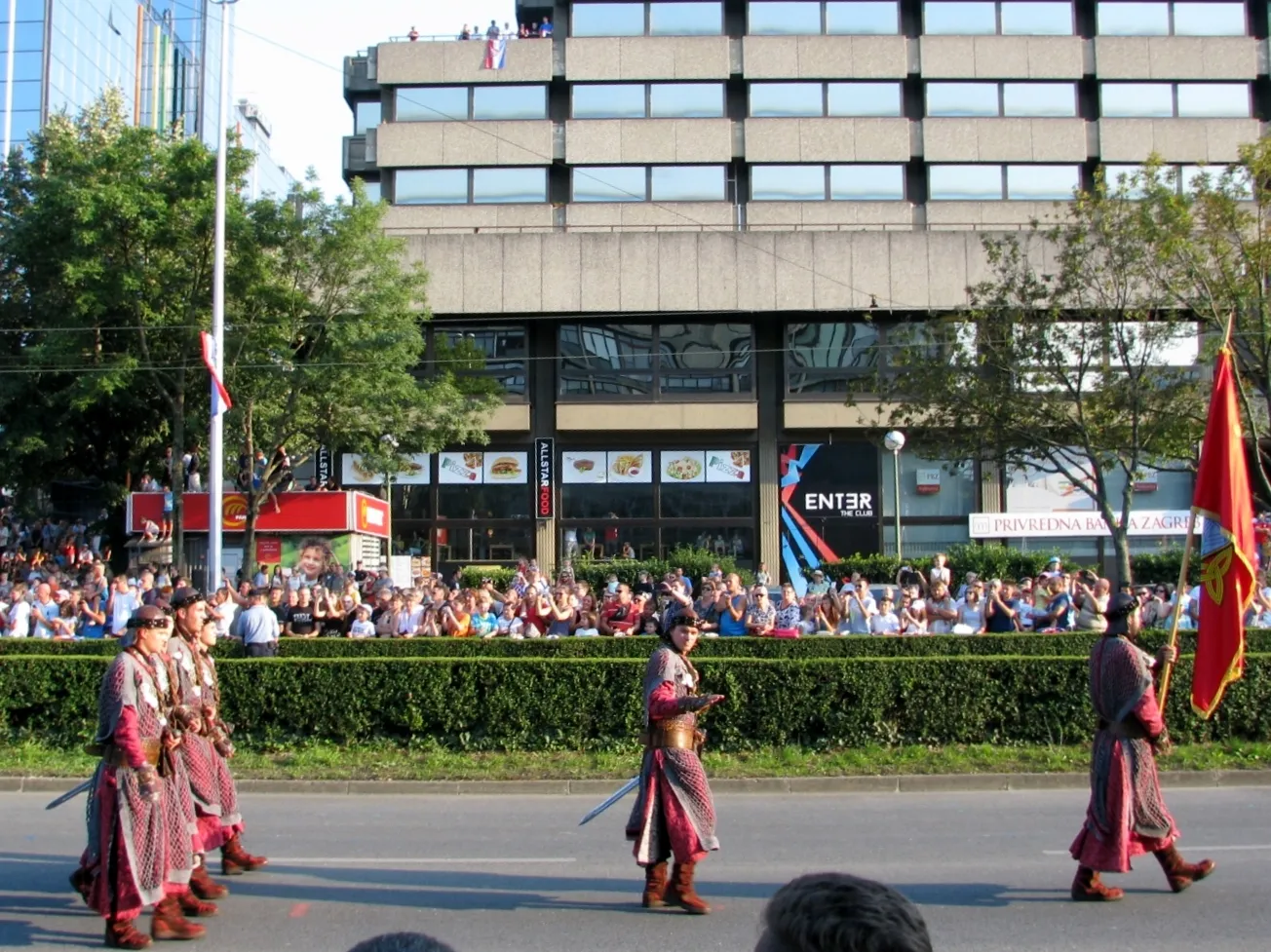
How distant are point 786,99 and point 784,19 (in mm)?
2580

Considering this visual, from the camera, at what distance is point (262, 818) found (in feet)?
36.4

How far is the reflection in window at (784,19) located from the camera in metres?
39.6

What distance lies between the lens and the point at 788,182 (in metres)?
39.4

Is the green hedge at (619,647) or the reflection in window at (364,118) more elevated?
the reflection in window at (364,118)

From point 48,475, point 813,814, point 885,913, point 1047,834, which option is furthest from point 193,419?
point 885,913

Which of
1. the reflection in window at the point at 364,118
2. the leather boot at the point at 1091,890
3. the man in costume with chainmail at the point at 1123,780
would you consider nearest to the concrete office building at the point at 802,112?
the reflection in window at the point at 364,118

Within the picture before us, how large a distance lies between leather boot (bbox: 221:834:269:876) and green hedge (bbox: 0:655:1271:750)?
486cm

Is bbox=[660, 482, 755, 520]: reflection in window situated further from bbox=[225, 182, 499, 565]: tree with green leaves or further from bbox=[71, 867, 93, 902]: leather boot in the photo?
bbox=[71, 867, 93, 902]: leather boot

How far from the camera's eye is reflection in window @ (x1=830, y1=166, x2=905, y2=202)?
39375mm

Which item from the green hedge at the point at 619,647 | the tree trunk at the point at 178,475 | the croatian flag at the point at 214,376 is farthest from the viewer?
the tree trunk at the point at 178,475

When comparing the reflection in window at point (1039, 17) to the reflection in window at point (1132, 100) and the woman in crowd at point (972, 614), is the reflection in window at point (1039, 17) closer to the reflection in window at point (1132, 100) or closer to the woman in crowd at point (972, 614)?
the reflection in window at point (1132, 100)

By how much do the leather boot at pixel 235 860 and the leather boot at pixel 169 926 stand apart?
4.64 feet

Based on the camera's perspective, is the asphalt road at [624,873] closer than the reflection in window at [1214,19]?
Yes

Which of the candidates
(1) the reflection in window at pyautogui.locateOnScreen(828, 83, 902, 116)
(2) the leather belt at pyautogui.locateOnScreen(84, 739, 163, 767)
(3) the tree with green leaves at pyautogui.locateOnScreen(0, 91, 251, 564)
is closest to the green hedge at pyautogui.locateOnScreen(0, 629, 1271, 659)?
(2) the leather belt at pyautogui.locateOnScreen(84, 739, 163, 767)
